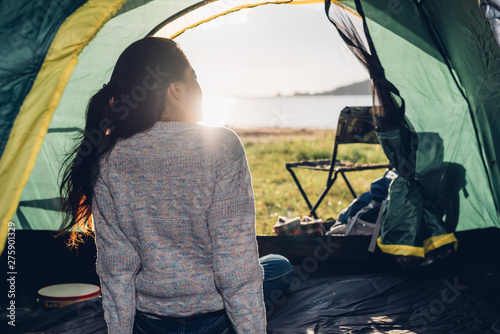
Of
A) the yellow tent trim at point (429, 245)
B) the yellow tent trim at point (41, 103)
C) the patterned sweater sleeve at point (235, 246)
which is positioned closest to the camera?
the patterned sweater sleeve at point (235, 246)

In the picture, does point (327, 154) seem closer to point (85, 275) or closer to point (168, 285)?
point (85, 275)

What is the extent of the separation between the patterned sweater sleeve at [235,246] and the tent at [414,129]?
3.95 ft

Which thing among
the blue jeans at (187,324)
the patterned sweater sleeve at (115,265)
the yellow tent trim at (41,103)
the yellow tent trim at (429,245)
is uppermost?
the yellow tent trim at (41,103)

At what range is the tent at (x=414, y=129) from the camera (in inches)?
97.9

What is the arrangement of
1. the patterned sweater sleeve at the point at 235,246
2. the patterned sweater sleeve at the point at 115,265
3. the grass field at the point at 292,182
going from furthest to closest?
the grass field at the point at 292,182 < the patterned sweater sleeve at the point at 115,265 < the patterned sweater sleeve at the point at 235,246

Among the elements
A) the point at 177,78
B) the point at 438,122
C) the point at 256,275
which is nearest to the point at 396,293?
the point at 438,122

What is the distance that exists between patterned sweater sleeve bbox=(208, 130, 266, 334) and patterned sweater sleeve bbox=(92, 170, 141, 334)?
27 centimetres

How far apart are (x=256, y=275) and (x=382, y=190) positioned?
2.36 metres

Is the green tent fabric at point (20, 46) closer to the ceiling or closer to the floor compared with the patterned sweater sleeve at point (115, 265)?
closer to the ceiling

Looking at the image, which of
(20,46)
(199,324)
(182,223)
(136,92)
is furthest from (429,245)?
(20,46)

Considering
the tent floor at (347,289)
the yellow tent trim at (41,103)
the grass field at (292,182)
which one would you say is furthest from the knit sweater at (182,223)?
the grass field at (292,182)

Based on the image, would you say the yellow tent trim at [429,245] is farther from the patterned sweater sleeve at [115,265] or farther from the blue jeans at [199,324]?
the patterned sweater sleeve at [115,265]

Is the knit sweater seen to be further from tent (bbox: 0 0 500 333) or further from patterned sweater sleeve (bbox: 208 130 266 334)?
tent (bbox: 0 0 500 333)

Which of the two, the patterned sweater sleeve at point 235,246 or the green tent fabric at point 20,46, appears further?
the green tent fabric at point 20,46
